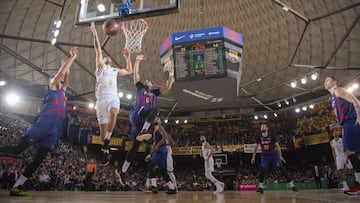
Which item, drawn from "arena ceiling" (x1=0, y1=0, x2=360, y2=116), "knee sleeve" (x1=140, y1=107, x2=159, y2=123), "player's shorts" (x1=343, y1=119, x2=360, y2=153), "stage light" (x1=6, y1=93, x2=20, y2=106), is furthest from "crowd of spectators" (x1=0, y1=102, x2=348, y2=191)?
"player's shorts" (x1=343, y1=119, x2=360, y2=153)

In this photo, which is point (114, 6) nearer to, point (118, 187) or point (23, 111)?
point (118, 187)

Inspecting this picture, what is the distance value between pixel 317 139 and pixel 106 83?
23504 mm

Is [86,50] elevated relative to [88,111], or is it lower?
elevated

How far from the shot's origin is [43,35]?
59.9 ft

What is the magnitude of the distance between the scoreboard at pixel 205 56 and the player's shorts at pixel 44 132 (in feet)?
21.0

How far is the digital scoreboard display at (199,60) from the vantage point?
11086 mm

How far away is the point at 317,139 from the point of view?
82.7ft

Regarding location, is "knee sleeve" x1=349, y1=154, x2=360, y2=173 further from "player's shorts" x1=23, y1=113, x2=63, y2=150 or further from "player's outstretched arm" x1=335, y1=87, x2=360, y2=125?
"player's shorts" x1=23, y1=113, x2=63, y2=150

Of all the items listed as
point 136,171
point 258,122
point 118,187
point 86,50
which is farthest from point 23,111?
point 258,122

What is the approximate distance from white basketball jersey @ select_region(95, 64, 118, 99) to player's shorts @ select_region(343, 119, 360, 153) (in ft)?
16.5

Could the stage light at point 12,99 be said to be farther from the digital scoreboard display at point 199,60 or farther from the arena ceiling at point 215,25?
the digital scoreboard display at point 199,60

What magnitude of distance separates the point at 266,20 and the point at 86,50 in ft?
40.7

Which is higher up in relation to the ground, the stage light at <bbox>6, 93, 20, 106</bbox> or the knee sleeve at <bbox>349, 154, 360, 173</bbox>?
the stage light at <bbox>6, 93, 20, 106</bbox>

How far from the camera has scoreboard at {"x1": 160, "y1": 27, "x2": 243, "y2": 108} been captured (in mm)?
11086
